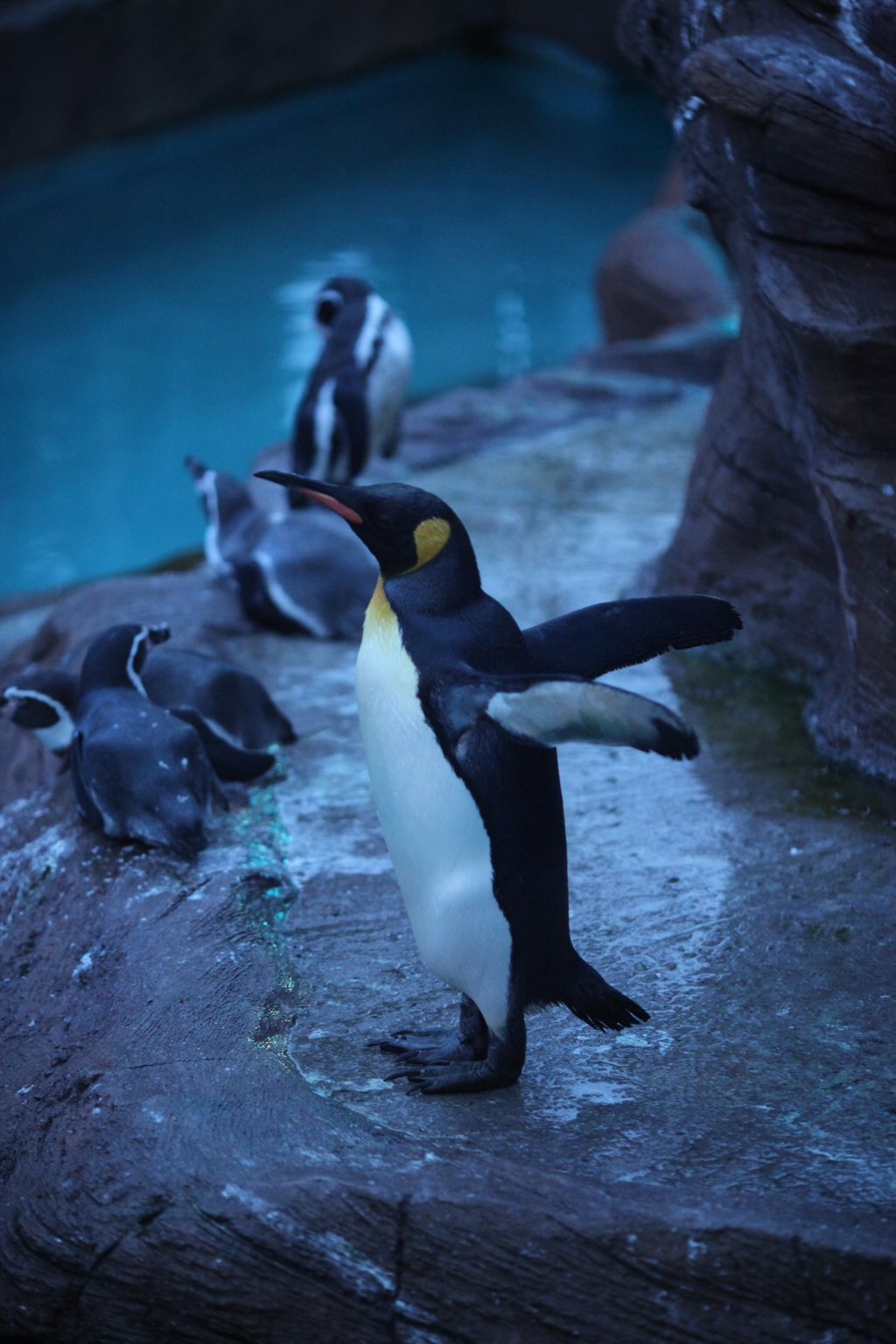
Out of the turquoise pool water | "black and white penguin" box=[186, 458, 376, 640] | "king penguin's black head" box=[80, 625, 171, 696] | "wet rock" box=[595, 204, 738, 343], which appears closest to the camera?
"king penguin's black head" box=[80, 625, 171, 696]

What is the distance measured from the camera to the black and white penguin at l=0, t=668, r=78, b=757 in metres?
3.41

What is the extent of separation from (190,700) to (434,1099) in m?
1.59

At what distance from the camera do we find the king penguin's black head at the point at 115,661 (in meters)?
3.30

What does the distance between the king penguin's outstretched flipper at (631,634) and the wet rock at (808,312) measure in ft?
3.32

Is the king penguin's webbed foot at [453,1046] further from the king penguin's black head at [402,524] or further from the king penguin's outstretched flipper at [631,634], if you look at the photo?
the king penguin's black head at [402,524]

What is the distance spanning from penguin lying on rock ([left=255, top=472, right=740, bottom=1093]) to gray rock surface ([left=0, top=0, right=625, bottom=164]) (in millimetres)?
11566

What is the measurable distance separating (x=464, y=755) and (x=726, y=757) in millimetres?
1504

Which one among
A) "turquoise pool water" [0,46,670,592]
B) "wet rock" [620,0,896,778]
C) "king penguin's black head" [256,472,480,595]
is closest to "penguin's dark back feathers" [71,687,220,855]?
"king penguin's black head" [256,472,480,595]

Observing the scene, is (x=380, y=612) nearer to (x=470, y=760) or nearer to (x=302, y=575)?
(x=470, y=760)

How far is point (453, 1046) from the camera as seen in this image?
220 cm

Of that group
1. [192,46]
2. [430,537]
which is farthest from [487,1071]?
[192,46]

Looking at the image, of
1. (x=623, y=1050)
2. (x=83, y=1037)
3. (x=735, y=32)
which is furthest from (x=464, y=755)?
(x=735, y=32)

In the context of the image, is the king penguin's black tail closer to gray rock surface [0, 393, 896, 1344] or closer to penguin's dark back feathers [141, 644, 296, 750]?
gray rock surface [0, 393, 896, 1344]

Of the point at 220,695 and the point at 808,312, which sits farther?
the point at 220,695
